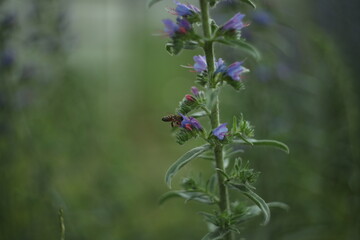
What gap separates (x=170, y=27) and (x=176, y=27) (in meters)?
0.02

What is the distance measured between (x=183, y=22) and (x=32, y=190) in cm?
180

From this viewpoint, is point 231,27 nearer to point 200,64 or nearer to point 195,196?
point 200,64

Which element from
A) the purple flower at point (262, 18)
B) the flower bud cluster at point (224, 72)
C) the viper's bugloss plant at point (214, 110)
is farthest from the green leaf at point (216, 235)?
the purple flower at point (262, 18)

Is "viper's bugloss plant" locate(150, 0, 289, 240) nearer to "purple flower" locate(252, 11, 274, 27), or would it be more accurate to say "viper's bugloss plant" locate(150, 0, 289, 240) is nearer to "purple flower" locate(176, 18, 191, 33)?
"purple flower" locate(176, 18, 191, 33)

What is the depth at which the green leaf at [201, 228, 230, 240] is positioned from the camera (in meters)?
1.48

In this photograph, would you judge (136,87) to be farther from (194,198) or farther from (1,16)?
(194,198)

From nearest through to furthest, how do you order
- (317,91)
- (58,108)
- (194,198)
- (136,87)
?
(194,198), (317,91), (58,108), (136,87)

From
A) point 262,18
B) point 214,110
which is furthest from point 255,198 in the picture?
point 262,18

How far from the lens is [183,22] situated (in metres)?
1.46

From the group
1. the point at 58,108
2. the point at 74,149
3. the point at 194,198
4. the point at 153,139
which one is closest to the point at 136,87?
the point at 153,139

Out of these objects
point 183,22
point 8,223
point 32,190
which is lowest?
point 8,223

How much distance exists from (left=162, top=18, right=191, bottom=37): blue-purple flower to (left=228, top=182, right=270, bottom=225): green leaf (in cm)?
50

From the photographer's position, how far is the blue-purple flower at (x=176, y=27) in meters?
1.44

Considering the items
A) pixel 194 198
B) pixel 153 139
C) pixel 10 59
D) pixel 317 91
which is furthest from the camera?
pixel 153 139
